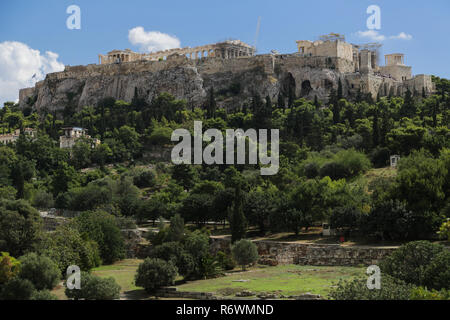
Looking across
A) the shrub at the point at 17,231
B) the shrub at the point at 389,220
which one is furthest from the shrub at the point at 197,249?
the shrub at the point at 389,220

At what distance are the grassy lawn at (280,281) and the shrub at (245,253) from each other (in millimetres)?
642

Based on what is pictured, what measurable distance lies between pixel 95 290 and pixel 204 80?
87101mm

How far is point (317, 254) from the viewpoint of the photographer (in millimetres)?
40781

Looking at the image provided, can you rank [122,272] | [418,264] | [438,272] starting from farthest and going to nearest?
1. [122,272]
2. [418,264]
3. [438,272]

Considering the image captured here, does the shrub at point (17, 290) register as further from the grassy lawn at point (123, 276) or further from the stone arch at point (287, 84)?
the stone arch at point (287, 84)

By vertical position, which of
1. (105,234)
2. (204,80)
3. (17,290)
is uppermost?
(204,80)

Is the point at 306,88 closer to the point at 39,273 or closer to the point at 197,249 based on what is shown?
the point at 197,249

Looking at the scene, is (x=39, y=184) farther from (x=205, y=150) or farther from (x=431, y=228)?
(x=431, y=228)

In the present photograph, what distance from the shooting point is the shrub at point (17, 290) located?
1160 inches

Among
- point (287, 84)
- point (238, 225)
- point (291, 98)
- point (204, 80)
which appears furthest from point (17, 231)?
point (204, 80)

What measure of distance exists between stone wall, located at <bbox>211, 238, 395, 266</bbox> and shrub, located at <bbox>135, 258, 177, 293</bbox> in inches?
354

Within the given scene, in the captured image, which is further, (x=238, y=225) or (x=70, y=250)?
(x=238, y=225)

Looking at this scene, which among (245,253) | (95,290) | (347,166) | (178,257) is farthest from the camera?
(347,166)
